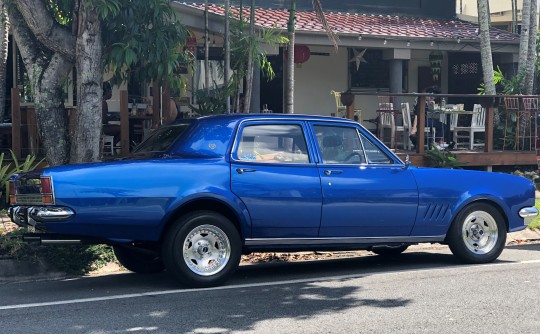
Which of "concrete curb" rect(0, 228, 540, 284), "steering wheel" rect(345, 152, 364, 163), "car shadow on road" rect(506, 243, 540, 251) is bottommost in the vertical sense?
"car shadow on road" rect(506, 243, 540, 251)

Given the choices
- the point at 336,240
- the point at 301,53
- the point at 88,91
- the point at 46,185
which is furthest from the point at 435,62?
the point at 46,185

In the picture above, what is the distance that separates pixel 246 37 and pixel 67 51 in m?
3.81

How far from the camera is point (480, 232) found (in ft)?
30.7

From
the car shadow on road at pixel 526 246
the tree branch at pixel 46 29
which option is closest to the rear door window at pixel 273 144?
the tree branch at pixel 46 29

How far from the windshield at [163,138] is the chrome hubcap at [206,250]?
40.9 inches

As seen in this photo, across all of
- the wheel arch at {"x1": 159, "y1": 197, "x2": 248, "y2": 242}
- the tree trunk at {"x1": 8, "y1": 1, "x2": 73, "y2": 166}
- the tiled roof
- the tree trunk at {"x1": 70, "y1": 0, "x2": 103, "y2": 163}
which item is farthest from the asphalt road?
the tiled roof

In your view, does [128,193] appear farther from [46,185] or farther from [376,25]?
[376,25]

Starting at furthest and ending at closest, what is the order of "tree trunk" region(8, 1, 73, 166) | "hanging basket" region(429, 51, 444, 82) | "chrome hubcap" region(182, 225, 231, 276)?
1. "hanging basket" region(429, 51, 444, 82)
2. "tree trunk" region(8, 1, 73, 166)
3. "chrome hubcap" region(182, 225, 231, 276)

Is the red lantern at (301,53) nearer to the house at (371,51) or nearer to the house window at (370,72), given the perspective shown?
the house at (371,51)

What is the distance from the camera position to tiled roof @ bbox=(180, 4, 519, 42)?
16312mm

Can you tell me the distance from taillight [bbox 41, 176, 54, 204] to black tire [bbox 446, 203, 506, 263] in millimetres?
4463

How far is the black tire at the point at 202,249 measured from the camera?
770 cm

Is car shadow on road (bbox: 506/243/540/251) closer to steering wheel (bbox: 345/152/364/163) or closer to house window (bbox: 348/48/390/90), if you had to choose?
steering wheel (bbox: 345/152/364/163)

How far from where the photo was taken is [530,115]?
1578 centimetres
